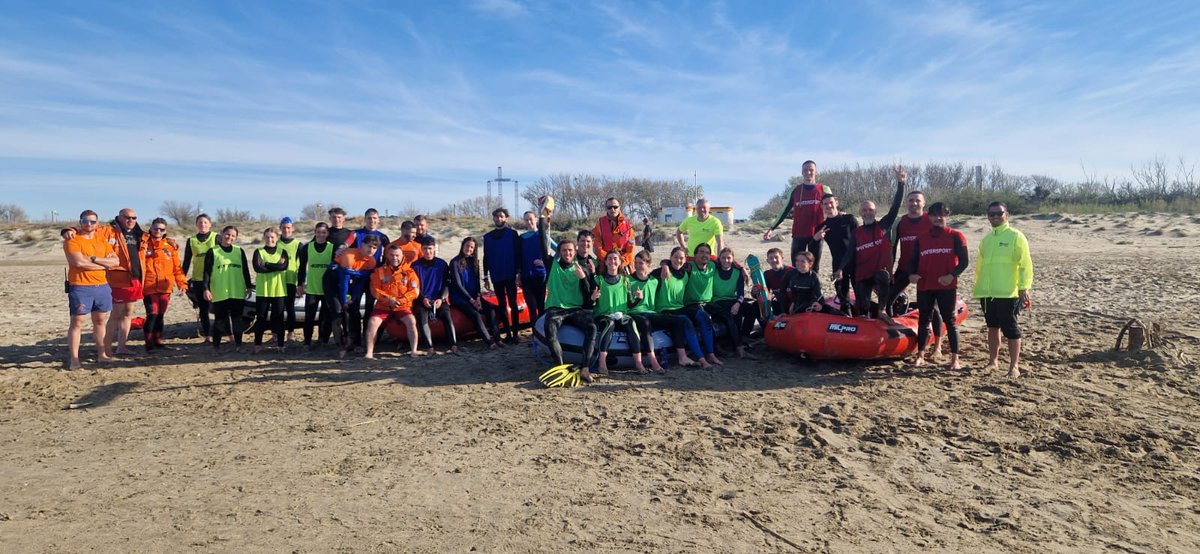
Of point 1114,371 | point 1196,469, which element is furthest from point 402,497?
point 1114,371

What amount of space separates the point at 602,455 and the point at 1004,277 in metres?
4.13

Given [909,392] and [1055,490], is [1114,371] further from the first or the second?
[1055,490]

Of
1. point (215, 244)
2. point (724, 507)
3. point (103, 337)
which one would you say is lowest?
point (724, 507)

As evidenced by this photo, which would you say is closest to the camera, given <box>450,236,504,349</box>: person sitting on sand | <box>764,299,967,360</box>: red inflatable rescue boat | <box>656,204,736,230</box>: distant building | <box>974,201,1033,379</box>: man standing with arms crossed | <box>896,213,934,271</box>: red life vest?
<box>974,201,1033,379</box>: man standing with arms crossed

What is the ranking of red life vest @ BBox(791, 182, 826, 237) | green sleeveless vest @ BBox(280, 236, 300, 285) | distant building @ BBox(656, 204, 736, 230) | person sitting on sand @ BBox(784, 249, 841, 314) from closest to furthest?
person sitting on sand @ BBox(784, 249, 841, 314)
green sleeveless vest @ BBox(280, 236, 300, 285)
red life vest @ BBox(791, 182, 826, 237)
distant building @ BBox(656, 204, 736, 230)

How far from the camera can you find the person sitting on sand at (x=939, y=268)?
6534 mm

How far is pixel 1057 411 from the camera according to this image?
17.4 feet

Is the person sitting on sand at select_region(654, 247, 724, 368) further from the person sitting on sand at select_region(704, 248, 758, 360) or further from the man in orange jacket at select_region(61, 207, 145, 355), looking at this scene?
the man in orange jacket at select_region(61, 207, 145, 355)

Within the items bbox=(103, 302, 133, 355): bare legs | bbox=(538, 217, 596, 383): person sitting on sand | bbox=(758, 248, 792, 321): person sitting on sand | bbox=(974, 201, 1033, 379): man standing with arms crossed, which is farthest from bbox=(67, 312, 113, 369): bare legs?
bbox=(974, 201, 1033, 379): man standing with arms crossed

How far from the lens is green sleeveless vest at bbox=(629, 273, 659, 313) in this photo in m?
7.10

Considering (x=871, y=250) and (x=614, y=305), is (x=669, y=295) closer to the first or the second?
(x=614, y=305)

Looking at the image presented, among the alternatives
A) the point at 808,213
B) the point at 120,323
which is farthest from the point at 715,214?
the point at 120,323

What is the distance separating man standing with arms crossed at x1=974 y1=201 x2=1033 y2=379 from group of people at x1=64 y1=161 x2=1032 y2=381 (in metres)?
0.01

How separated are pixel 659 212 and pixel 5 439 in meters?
36.8
